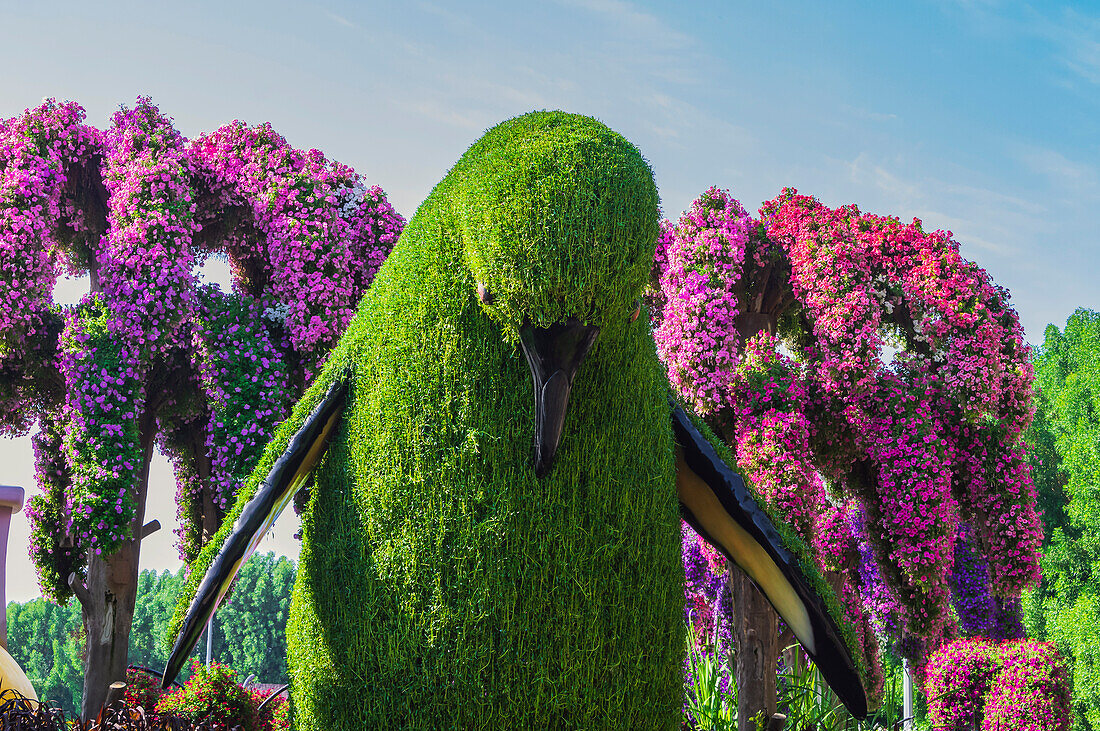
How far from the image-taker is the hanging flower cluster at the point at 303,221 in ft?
27.9

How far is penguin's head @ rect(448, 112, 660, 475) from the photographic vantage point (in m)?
2.69

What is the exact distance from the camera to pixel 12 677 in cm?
526

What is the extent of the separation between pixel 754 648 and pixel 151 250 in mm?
6695

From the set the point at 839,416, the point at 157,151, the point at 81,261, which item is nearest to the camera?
the point at 839,416

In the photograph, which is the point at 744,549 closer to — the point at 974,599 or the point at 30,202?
the point at 30,202

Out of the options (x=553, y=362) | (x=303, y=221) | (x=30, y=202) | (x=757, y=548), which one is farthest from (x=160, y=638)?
(x=553, y=362)

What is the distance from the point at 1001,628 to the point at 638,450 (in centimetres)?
1460

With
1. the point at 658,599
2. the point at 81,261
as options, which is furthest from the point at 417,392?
the point at 81,261

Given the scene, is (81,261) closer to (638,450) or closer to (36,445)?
(36,445)

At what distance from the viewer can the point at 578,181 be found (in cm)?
282

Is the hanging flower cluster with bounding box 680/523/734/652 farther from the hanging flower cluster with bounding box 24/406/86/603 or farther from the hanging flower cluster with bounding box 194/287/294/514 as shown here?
the hanging flower cluster with bounding box 24/406/86/603

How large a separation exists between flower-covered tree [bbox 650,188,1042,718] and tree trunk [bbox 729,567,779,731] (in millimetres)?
14

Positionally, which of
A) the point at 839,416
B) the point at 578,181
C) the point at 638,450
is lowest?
the point at 638,450

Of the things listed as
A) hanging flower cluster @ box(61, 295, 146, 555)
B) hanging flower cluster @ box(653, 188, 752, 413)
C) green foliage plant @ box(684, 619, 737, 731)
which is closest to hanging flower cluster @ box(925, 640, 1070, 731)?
green foliage plant @ box(684, 619, 737, 731)
